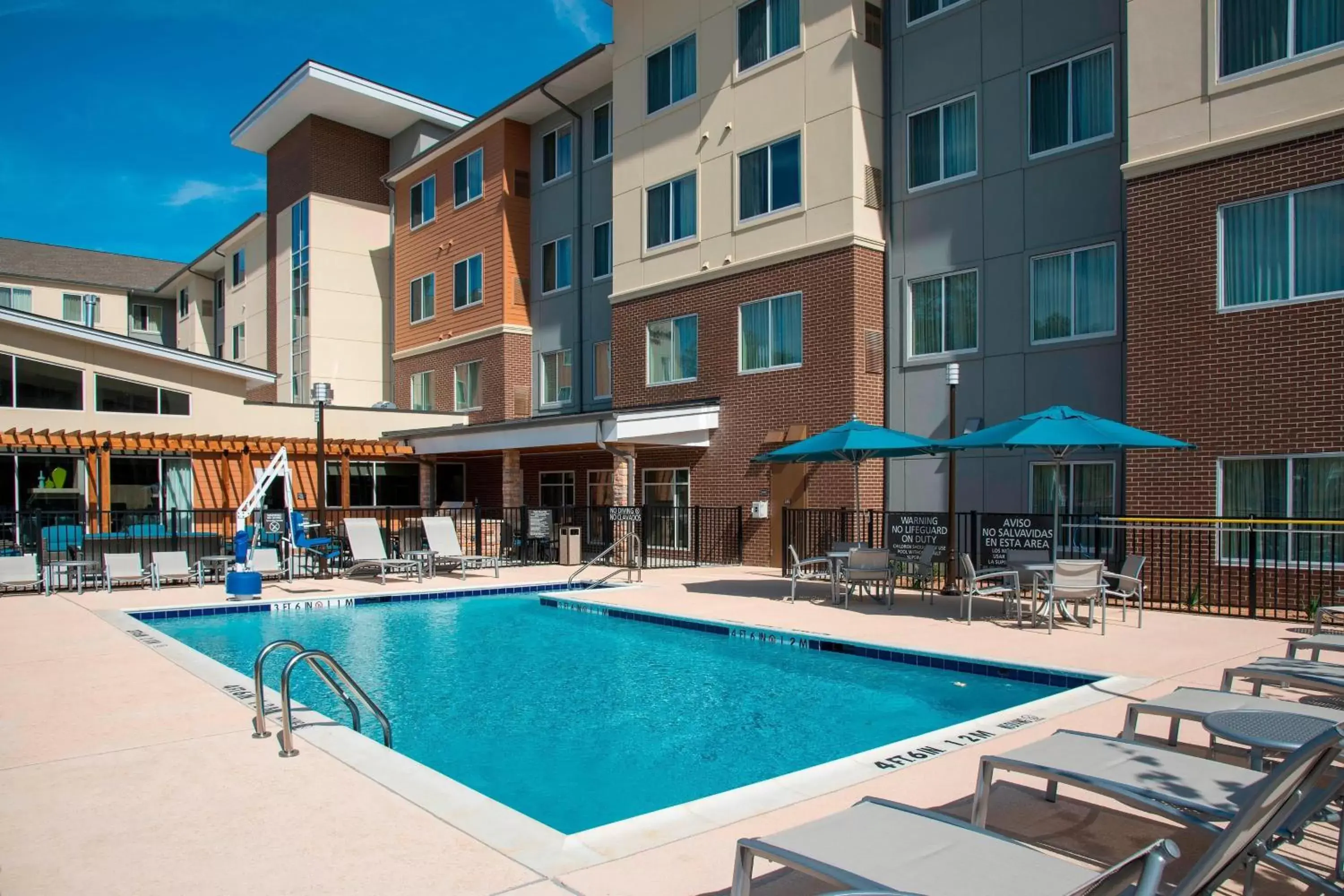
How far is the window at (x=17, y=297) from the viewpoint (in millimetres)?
39000

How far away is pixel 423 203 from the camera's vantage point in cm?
3023

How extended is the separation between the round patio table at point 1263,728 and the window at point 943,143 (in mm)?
13630

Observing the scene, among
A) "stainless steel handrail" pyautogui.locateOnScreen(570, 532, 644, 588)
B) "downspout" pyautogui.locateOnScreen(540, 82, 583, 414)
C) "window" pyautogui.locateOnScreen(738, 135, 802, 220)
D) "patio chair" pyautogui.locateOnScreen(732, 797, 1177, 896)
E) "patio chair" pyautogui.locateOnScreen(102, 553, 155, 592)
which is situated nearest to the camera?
"patio chair" pyautogui.locateOnScreen(732, 797, 1177, 896)

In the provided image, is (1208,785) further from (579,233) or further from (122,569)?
(579,233)

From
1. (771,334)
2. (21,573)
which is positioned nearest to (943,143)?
(771,334)

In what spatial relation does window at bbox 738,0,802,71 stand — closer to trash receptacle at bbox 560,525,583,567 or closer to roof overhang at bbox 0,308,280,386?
trash receptacle at bbox 560,525,583,567

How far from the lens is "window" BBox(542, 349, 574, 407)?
2595cm

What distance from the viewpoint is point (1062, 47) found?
50.0ft

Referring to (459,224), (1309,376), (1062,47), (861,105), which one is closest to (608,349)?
(459,224)

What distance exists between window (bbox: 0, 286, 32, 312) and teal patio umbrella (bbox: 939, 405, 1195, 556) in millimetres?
41857

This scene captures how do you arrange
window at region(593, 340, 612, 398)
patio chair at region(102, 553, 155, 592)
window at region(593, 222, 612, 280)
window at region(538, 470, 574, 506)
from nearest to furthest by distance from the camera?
patio chair at region(102, 553, 155, 592), window at region(593, 222, 612, 280), window at region(593, 340, 612, 398), window at region(538, 470, 574, 506)

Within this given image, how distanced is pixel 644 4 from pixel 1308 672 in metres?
20.6

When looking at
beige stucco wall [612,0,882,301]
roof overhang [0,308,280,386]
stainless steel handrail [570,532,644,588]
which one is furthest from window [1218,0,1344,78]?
roof overhang [0,308,280,386]

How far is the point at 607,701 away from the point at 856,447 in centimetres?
588
